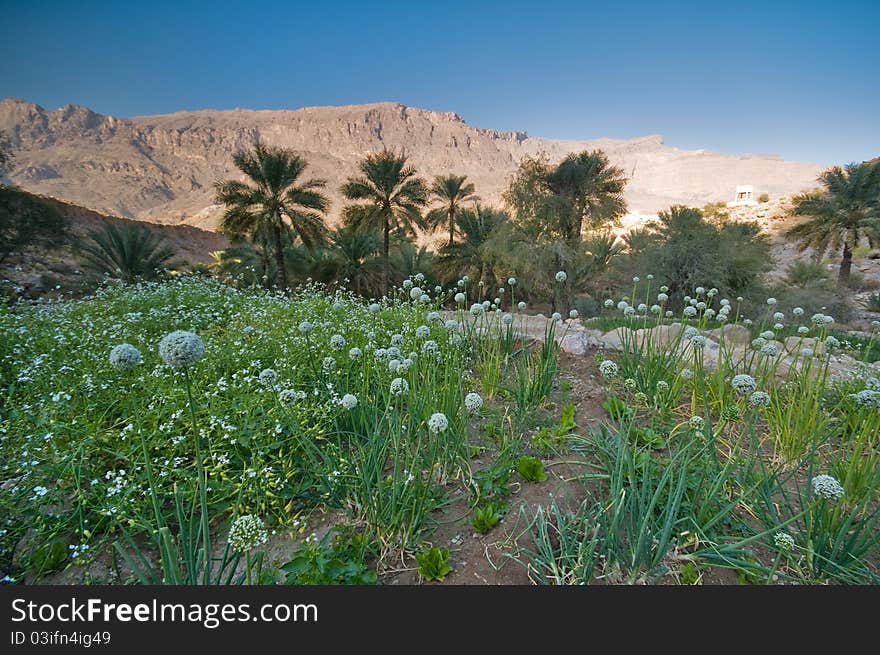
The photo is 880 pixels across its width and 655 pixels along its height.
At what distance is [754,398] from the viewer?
2.06 m

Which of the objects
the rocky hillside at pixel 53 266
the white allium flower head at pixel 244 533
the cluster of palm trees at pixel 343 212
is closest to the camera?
the white allium flower head at pixel 244 533

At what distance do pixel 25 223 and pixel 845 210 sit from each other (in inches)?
1600

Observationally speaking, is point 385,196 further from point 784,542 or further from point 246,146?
point 246,146

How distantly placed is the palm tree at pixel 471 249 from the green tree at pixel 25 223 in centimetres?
1940

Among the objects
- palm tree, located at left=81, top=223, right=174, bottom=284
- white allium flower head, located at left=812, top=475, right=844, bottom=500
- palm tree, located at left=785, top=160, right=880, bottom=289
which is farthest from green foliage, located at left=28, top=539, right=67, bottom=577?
palm tree, located at left=785, top=160, right=880, bottom=289

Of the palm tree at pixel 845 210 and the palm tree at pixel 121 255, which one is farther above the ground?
the palm tree at pixel 845 210

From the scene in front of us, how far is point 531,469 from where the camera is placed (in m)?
2.37

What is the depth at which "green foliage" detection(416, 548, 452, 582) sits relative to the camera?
5.62ft

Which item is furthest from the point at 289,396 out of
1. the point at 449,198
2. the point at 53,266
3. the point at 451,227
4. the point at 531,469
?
the point at 53,266

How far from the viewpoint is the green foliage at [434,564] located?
1714 mm

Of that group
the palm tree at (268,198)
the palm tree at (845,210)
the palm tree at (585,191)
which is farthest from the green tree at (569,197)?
the palm tree at (268,198)

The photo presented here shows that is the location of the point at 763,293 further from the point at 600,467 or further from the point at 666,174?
the point at 666,174

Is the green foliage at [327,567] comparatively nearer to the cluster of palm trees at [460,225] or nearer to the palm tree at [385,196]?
the cluster of palm trees at [460,225]

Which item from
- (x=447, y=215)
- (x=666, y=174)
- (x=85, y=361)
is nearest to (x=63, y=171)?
(x=447, y=215)
